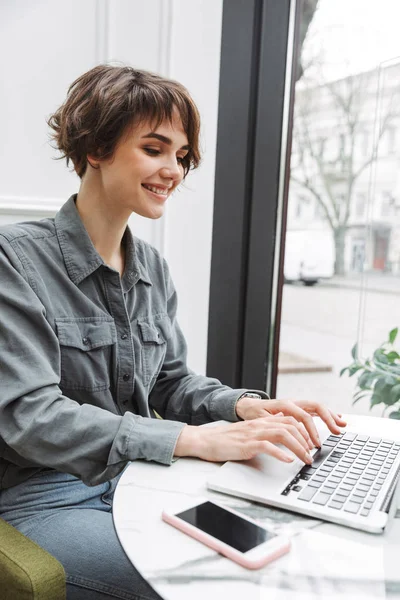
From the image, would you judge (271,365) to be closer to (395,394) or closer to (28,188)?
(395,394)

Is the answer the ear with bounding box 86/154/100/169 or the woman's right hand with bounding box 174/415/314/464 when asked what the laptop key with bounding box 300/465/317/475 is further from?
the ear with bounding box 86/154/100/169

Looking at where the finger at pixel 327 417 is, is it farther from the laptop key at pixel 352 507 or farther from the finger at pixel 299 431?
the laptop key at pixel 352 507

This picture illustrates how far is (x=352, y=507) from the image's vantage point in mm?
807

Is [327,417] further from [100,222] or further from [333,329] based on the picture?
[333,329]

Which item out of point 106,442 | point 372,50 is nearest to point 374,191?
point 372,50

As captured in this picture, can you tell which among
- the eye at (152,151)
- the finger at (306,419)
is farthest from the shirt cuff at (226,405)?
the eye at (152,151)

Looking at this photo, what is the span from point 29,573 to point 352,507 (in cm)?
46

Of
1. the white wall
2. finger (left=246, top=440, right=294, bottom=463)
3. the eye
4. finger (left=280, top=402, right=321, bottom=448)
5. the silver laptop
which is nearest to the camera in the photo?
the silver laptop

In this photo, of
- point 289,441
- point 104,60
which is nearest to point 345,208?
point 104,60

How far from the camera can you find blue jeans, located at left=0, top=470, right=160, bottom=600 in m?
0.93

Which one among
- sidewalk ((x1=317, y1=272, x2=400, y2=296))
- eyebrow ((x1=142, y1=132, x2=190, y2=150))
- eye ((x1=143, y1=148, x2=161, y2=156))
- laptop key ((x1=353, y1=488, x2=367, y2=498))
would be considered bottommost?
laptop key ((x1=353, y1=488, x2=367, y2=498))

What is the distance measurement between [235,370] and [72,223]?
3.69 feet

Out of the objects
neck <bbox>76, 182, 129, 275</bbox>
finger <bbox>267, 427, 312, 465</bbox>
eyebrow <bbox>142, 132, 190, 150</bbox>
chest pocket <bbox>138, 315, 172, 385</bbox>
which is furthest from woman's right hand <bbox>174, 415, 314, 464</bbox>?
eyebrow <bbox>142, 132, 190, 150</bbox>

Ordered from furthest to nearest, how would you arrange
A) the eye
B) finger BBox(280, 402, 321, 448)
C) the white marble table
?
the eye, finger BBox(280, 402, 321, 448), the white marble table
